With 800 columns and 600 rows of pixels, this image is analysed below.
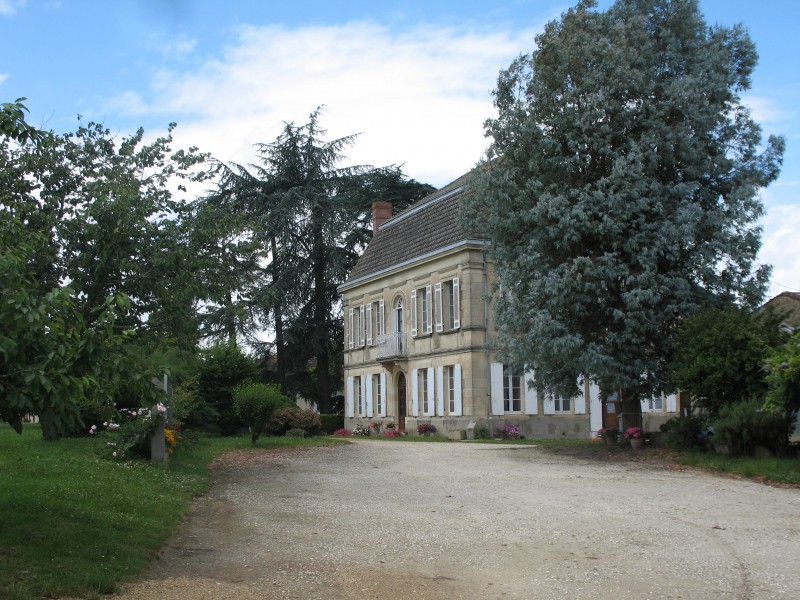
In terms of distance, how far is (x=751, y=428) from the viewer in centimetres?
1528

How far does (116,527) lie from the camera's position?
842cm

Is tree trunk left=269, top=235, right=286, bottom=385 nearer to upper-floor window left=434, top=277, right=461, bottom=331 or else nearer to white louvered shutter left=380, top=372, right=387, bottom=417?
white louvered shutter left=380, top=372, right=387, bottom=417

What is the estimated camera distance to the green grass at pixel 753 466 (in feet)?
45.1

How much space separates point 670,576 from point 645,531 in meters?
2.06

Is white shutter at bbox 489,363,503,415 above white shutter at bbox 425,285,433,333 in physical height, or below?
below

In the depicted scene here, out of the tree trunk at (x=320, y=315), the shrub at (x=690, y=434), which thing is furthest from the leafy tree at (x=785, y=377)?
the tree trunk at (x=320, y=315)

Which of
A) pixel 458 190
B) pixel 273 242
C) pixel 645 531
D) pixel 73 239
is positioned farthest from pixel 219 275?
pixel 273 242

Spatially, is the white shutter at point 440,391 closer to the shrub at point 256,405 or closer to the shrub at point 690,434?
the shrub at point 256,405

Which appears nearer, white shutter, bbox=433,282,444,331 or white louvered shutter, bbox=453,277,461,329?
white louvered shutter, bbox=453,277,461,329

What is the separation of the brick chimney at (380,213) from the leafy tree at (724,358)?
2344cm

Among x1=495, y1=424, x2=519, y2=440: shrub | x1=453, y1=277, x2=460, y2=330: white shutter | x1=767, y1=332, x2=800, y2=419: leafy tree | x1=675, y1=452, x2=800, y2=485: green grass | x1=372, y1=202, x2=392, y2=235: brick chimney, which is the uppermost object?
x1=372, y1=202, x2=392, y2=235: brick chimney

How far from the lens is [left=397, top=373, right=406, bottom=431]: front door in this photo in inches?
1361

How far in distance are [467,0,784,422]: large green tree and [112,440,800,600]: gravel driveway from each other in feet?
14.8

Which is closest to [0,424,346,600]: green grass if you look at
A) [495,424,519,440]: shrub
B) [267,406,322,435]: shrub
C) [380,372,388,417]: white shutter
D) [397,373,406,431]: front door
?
[267,406,322,435]: shrub
